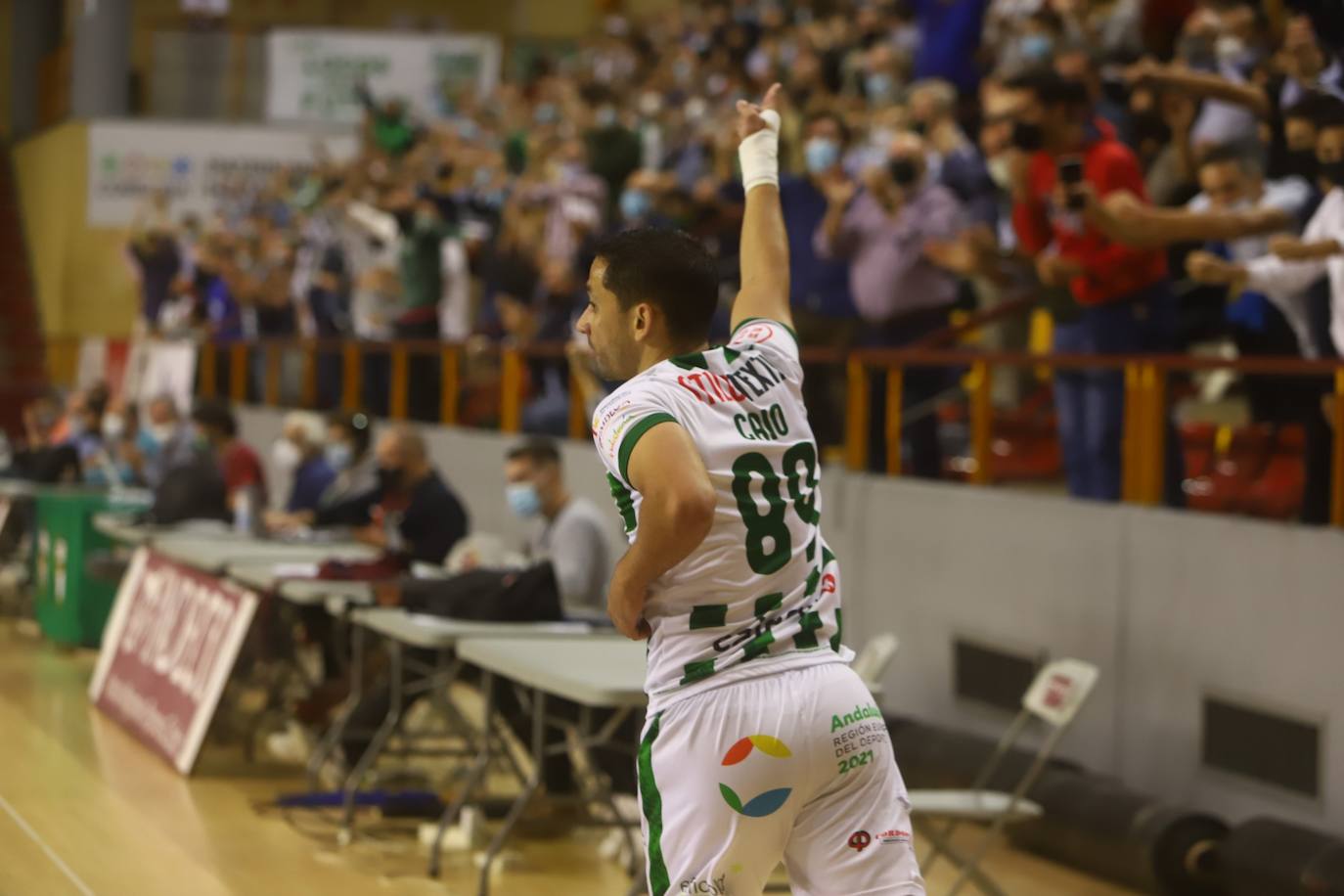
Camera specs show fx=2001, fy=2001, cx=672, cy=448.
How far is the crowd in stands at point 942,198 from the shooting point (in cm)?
727

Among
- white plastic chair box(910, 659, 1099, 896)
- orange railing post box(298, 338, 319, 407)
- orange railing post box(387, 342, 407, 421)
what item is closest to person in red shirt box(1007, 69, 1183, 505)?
white plastic chair box(910, 659, 1099, 896)

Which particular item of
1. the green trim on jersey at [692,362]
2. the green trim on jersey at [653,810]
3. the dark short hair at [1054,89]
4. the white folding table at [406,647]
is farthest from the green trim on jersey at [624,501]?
the dark short hair at [1054,89]

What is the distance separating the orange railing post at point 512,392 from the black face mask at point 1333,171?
6.63m

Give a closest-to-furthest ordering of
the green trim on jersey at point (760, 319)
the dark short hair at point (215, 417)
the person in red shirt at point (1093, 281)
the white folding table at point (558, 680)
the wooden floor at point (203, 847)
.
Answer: the green trim on jersey at point (760, 319), the white folding table at point (558, 680), the wooden floor at point (203, 847), the person in red shirt at point (1093, 281), the dark short hair at point (215, 417)

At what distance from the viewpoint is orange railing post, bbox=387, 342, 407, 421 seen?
48.1 feet

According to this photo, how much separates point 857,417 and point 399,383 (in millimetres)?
6335

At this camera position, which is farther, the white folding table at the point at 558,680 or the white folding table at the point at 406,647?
the white folding table at the point at 406,647

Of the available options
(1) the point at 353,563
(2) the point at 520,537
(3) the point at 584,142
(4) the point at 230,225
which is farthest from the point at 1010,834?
(4) the point at 230,225

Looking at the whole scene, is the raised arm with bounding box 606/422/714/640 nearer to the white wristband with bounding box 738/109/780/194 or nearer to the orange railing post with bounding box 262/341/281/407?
the white wristband with bounding box 738/109/780/194

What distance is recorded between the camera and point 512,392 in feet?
42.4

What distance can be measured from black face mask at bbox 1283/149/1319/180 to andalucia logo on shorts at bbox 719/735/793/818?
4.46m

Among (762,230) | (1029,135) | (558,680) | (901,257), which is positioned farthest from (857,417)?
(762,230)

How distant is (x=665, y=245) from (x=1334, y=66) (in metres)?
4.89

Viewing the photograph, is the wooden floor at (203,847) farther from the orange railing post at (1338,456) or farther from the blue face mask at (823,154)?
the blue face mask at (823,154)
